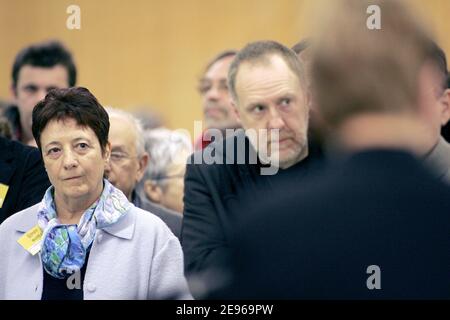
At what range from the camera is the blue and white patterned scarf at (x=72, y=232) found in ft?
6.82

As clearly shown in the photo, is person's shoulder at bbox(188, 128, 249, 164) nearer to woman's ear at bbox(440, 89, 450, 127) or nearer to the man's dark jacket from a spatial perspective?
the man's dark jacket

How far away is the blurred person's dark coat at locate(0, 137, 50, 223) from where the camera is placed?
2332mm

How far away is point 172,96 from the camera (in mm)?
3021

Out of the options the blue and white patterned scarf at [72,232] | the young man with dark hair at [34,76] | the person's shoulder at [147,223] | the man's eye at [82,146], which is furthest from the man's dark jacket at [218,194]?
the young man with dark hair at [34,76]

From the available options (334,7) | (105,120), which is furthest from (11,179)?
(334,7)

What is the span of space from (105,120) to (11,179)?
0.41 metres

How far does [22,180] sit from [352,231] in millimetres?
1430

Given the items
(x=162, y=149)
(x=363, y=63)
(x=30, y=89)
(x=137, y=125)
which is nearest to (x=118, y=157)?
(x=137, y=125)

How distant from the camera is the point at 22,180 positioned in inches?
93.0

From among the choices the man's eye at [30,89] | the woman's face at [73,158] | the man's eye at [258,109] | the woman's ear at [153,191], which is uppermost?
the man's eye at [30,89]

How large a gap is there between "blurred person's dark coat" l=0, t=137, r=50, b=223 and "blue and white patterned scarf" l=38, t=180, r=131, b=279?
19cm

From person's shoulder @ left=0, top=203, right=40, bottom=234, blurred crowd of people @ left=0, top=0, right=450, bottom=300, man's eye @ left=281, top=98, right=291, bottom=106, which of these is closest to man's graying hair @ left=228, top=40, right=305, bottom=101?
blurred crowd of people @ left=0, top=0, right=450, bottom=300

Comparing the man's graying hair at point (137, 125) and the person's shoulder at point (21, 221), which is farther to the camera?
the man's graying hair at point (137, 125)

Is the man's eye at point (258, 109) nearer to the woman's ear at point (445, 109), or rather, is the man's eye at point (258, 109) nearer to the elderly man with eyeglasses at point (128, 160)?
the elderly man with eyeglasses at point (128, 160)
